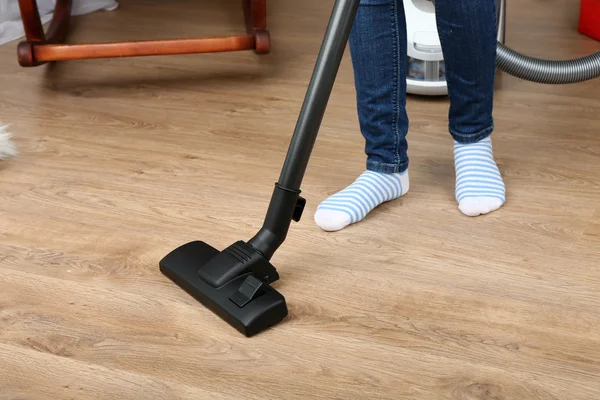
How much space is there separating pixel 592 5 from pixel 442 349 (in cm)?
124

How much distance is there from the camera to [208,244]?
3.41ft

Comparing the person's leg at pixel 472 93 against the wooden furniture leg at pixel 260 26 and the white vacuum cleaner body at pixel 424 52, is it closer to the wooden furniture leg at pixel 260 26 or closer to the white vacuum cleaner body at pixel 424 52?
the white vacuum cleaner body at pixel 424 52

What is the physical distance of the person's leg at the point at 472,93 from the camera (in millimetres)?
1024

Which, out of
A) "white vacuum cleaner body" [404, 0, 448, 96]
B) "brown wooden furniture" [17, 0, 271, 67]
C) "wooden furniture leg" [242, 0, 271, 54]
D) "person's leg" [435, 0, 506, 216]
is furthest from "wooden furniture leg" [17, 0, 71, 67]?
"person's leg" [435, 0, 506, 216]

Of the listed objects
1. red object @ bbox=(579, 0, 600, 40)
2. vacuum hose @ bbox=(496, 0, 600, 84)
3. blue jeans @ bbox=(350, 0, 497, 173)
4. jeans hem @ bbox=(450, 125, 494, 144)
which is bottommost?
red object @ bbox=(579, 0, 600, 40)

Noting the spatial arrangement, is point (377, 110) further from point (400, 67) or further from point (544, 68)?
point (544, 68)

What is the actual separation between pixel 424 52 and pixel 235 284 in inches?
30.3

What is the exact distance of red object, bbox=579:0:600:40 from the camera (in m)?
1.77

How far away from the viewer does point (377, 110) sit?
1.09 metres

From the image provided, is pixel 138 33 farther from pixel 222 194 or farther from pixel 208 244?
pixel 208 244

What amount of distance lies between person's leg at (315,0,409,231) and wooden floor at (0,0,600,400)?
0.03 m

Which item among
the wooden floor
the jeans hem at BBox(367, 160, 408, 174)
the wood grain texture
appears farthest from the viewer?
the wood grain texture

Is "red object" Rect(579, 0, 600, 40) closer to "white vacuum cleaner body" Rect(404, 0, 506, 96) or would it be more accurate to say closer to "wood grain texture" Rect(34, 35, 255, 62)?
"white vacuum cleaner body" Rect(404, 0, 506, 96)

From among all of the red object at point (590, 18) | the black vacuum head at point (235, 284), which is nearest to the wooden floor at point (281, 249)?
the black vacuum head at point (235, 284)
